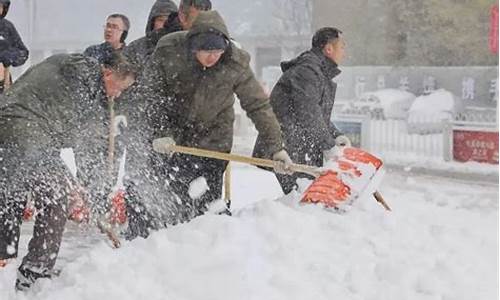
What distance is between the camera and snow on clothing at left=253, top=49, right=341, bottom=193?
4758 millimetres

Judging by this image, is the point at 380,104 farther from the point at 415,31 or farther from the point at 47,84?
the point at 47,84

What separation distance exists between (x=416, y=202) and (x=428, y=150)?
196 inches

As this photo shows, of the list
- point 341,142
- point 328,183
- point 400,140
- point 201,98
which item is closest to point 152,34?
point 201,98

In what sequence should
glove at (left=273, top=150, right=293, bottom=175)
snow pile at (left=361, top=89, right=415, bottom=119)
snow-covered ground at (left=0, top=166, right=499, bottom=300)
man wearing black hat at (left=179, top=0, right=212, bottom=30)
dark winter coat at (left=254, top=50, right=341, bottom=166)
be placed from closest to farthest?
snow-covered ground at (left=0, top=166, right=499, bottom=300), glove at (left=273, top=150, right=293, bottom=175), man wearing black hat at (left=179, top=0, right=212, bottom=30), dark winter coat at (left=254, top=50, right=341, bottom=166), snow pile at (left=361, top=89, right=415, bottom=119)

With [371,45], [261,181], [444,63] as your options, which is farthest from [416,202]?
[371,45]

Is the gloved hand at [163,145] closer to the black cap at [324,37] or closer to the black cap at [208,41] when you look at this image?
the black cap at [208,41]

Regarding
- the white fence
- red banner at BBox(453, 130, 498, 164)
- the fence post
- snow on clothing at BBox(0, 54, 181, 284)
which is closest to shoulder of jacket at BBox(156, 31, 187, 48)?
snow on clothing at BBox(0, 54, 181, 284)

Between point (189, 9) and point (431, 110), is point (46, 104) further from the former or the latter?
point (431, 110)

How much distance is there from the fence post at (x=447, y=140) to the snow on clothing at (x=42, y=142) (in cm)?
871

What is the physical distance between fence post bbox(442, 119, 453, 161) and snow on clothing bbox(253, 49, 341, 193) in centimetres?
684

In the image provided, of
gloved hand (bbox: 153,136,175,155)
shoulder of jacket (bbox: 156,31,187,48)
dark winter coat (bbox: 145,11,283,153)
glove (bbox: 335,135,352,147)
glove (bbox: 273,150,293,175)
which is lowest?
glove (bbox: 335,135,352,147)

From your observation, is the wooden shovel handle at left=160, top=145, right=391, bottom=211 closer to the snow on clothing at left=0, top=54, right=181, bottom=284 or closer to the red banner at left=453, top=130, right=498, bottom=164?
the snow on clothing at left=0, top=54, right=181, bottom=284

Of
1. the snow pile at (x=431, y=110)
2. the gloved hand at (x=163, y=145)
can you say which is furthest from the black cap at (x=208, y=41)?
the snow pile at (x=431, y=110)

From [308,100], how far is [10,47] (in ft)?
6.56
